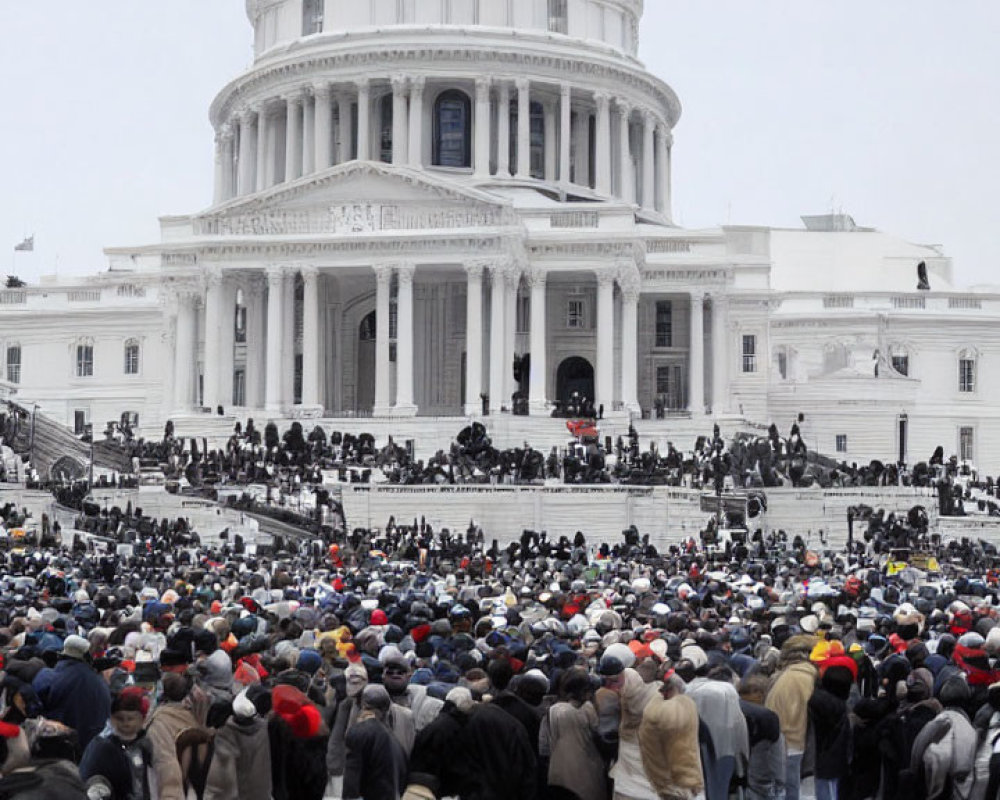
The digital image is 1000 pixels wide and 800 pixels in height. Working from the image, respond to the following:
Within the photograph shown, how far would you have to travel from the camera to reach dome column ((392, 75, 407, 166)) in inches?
4161

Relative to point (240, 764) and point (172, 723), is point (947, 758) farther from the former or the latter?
point (172, 723)

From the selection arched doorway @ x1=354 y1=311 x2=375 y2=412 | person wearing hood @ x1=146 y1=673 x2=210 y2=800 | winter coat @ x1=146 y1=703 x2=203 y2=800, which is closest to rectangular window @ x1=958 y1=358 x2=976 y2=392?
arched doorway @ x1=354 y1=311 x2=375 y2=412

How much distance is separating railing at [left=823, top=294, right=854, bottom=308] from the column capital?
1009 inches

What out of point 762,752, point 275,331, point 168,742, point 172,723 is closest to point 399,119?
point 275,331

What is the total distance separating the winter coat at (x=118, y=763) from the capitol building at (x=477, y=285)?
65894 millimetres

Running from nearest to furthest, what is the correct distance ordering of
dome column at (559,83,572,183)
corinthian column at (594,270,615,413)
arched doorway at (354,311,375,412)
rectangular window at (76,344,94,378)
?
corinthian column at (594,270,615,413) < arched doorway at (354,311,375,412) < dome column at (559,83,572,183) < rectangular window at (76,344,94,378)

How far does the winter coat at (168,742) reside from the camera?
51.8 feet

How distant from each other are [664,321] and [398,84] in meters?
19.2

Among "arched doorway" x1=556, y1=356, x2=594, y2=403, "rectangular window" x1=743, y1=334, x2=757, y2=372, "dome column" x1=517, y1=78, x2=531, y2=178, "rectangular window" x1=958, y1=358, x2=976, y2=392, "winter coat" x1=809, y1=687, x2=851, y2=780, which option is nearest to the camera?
"winter coat" x1=809, y1=687, x2=851, y2=780

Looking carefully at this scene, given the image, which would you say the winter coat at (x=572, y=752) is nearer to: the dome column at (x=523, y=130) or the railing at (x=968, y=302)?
the dome column at (x=523, y=130)

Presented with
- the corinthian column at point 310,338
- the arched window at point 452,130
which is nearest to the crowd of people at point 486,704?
the corinthian column at point 310,338

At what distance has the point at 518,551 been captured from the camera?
171 feet

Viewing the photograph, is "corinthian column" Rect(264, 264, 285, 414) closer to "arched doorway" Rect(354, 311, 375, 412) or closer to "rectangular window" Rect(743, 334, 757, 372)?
"arched doorway" Rect(354, 311, 375, 412)

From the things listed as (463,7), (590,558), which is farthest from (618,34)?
(590,558)
